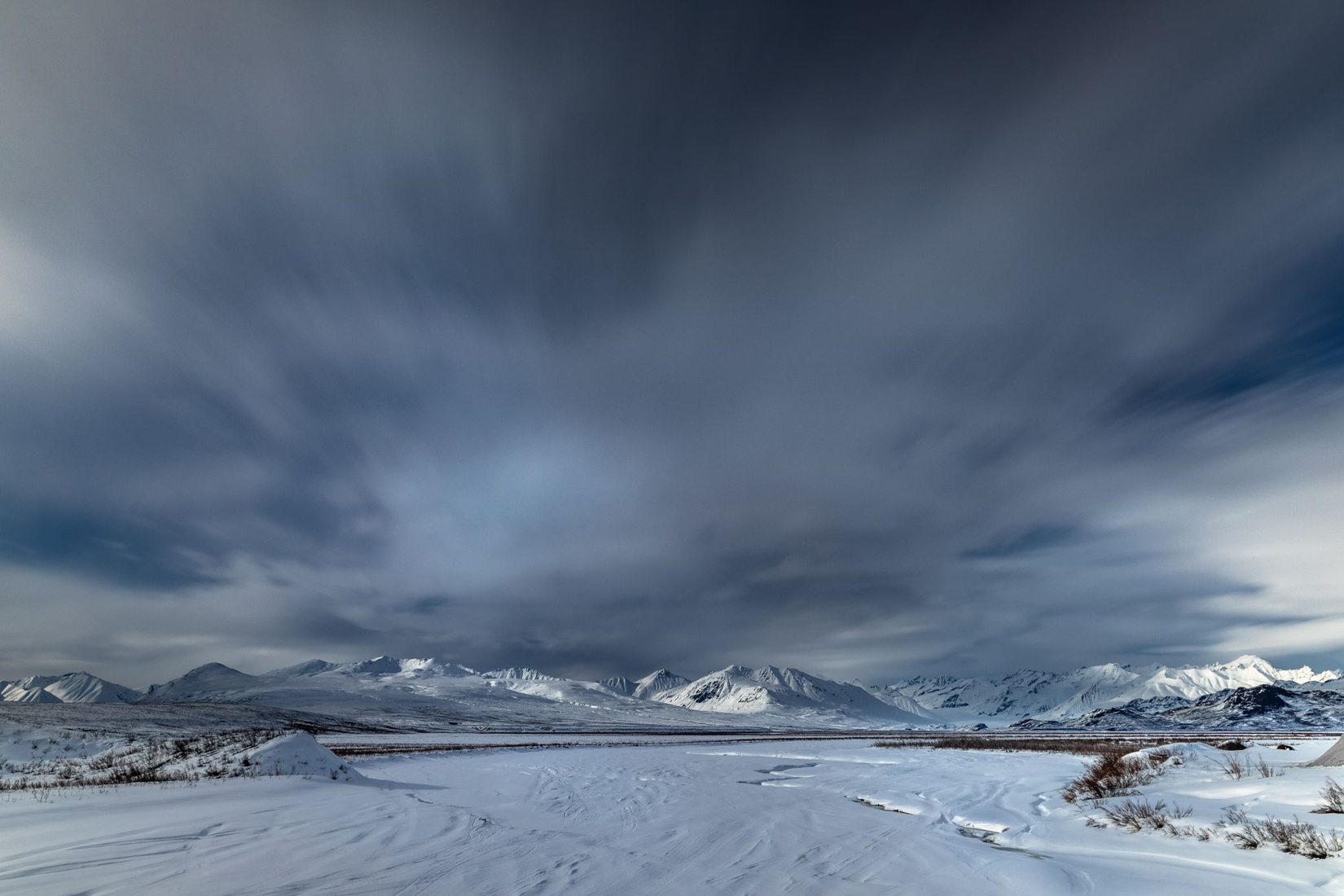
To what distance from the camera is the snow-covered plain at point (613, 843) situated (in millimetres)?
7750

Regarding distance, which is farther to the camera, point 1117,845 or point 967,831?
point 967,831

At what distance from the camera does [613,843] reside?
35.6 ft

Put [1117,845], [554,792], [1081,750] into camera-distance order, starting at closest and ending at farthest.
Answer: [1117,845]
[554,792]
[1081,750]

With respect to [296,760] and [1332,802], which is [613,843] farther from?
[296,760]

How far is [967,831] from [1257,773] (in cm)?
781

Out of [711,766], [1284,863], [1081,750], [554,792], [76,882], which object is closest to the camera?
[76,882]

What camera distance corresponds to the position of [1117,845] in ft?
34.6

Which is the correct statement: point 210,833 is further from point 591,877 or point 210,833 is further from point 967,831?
point 967,831

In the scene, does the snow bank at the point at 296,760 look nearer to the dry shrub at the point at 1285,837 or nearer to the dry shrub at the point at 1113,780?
the dry shrub at the point at 1113,780

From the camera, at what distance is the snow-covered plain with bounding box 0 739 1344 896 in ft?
25.4

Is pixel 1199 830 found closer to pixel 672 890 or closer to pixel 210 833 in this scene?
pixel 672 890

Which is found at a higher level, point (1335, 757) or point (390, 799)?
point (1335, 757)

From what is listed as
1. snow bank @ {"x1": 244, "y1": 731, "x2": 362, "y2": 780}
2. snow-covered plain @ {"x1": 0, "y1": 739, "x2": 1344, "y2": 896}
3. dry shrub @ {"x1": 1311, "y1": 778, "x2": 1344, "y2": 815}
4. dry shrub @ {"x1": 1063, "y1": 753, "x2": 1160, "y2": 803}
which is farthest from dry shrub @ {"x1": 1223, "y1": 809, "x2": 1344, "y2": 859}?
snow bank @ {"x1": 244, "y1": 731, "x2": 362, "y2": 780}

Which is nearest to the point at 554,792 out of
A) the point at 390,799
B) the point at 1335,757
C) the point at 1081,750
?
the point at 390,799
